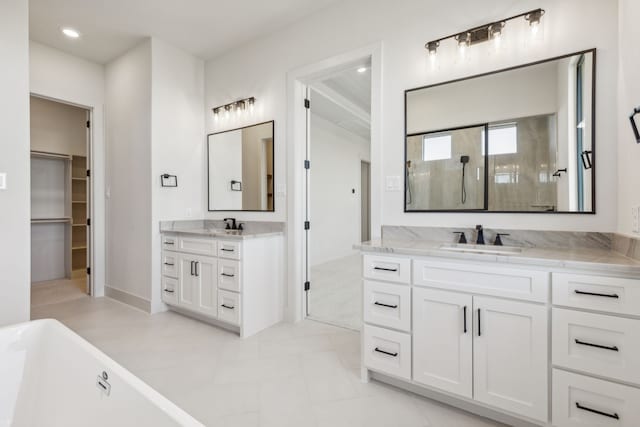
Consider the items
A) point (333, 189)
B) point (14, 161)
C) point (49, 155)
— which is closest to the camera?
point (14, 161)

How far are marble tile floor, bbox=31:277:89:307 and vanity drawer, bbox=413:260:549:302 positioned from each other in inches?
163

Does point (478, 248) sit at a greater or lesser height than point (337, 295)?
greater

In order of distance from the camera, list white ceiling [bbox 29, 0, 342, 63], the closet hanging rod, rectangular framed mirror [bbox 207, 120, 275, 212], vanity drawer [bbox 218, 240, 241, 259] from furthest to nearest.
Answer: the closet hanging rod, rectangular framed mirror [bbox 207, 120, 275, 212], white ceiling [bbox 29, 0, 342, 63], vanity drawer [bbox 218, 240, 241, 259]

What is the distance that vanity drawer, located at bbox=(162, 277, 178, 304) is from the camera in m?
3.09

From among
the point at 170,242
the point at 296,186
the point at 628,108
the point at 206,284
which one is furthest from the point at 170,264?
the point at 628,108

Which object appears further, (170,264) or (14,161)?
(170,264)

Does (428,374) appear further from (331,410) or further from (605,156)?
(605,156)

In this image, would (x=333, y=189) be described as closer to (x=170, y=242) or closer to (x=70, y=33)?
(x=170, y=242)

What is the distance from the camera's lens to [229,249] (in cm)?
263

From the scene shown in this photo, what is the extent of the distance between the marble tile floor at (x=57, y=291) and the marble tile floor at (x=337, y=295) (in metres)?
2.91

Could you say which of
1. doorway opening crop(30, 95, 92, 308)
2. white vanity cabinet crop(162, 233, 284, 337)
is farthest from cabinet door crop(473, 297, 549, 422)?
doorway opening crop(30, 95, 92, 308)

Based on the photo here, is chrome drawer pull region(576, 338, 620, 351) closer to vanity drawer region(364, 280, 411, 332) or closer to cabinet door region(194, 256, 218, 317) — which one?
vanity drawer region(364, 280, 411, 332)

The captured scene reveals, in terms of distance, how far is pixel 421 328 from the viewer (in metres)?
1.69

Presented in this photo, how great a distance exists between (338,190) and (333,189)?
0.21 metres
